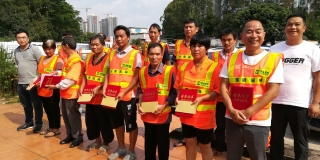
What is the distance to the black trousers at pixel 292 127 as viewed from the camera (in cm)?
251

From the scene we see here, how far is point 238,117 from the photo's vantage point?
78.5 inches

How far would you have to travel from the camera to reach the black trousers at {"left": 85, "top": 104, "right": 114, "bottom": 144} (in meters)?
3.50

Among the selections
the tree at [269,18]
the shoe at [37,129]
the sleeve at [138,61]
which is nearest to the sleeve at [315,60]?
the sleeve at [138,61]

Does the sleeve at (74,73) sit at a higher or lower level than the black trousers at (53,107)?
higher

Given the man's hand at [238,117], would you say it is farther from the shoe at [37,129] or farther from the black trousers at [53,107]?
the shoe at [37,129]

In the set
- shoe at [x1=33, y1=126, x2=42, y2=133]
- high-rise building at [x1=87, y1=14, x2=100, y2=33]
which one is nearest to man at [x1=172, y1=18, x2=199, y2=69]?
shoe at [x1=33, y1=126, x2=42, y2=133]

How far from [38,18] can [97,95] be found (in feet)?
126

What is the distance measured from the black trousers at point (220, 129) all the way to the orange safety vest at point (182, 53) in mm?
923

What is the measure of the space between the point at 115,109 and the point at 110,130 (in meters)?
0.50

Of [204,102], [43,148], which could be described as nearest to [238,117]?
[204,102]

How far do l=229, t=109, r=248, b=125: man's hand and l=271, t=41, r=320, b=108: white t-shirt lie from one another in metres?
0.81

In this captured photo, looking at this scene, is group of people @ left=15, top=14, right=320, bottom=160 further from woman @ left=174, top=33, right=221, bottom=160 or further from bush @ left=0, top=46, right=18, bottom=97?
bush @ left=0, top=46, right=18, bottom=97

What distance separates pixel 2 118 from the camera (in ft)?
17.7

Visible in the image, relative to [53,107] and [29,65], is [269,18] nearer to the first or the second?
[29,65]
